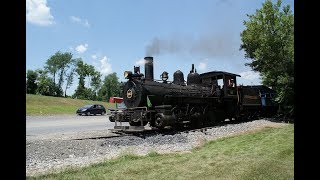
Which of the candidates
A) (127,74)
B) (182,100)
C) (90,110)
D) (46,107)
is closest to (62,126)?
(127,74)

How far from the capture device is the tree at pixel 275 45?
21.6 meters

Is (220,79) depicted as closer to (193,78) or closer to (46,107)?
(193,78)

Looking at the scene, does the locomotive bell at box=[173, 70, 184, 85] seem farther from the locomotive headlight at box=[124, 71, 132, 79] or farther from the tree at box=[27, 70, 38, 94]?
the tree at box=[27, 70, 38, 94]

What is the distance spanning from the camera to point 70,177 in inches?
274

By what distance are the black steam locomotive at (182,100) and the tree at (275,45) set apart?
218 centimetres

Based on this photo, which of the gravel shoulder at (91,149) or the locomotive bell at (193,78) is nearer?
the gravel shoulder at (91,149)

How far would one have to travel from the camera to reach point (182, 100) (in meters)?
17.4

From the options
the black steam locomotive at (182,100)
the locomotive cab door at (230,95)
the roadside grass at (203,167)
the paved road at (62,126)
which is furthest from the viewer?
the locomotive cab door at (230,95)

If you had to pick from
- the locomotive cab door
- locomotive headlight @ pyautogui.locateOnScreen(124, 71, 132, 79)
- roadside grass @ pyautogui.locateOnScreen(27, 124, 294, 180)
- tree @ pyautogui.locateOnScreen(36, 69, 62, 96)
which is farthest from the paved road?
tree @ pyautogui.locateOnScreen(36, 69, 62, 96)

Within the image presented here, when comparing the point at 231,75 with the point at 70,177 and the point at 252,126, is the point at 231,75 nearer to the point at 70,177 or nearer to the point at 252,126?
the point at 252,126

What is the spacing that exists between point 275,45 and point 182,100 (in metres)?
10.5

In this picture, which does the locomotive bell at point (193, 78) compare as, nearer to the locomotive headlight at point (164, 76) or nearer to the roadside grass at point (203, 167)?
the locomotive headlight at point (164, 76)

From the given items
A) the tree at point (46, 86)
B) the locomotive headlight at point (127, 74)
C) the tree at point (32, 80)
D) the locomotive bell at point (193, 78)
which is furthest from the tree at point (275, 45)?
the tree at point (46, 86)
